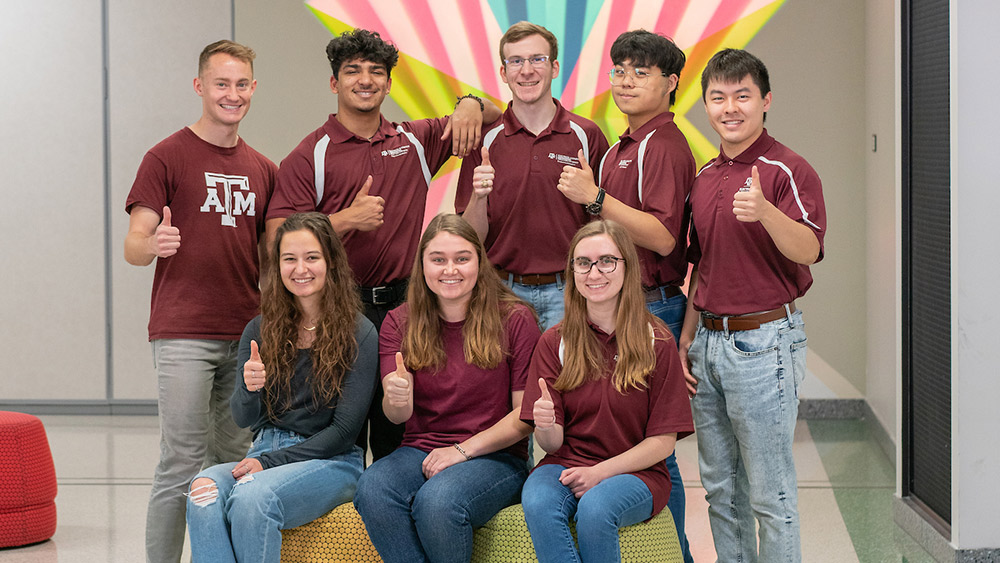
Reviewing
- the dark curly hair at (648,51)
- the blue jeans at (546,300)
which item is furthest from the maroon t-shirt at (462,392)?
the dark curly hair at (648,51)

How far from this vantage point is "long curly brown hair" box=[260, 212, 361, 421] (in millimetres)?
2623

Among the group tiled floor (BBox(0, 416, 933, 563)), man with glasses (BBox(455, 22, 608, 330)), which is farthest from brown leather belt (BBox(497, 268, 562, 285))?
tiled floor (BBox(0, 416, 933, 563))

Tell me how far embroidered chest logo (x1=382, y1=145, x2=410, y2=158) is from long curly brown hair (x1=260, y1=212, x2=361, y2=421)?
37cm

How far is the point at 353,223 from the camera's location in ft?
9.27

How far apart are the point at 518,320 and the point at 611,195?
0.47 metres

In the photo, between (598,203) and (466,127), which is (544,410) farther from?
(466,127)

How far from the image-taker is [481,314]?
2.61 m

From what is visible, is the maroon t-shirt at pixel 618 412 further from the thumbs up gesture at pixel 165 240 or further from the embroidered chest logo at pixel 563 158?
the thumbs up gesture at pixel 165 240

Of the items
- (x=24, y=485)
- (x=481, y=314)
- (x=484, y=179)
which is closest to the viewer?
(x=481, y=314)

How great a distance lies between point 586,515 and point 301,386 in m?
0.89

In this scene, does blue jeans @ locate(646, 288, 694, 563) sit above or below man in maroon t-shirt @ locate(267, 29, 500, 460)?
below

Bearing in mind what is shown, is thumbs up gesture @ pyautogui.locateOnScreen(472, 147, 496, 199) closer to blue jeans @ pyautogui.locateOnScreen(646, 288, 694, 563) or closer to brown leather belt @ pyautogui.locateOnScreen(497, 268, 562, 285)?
brown leather belt @ pyautogui.locateOnScreen(497, 268, 562, 285)

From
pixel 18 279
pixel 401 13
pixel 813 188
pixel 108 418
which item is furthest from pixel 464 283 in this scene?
pixel 18 279

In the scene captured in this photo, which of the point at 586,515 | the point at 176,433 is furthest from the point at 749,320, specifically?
the point at 176,433
